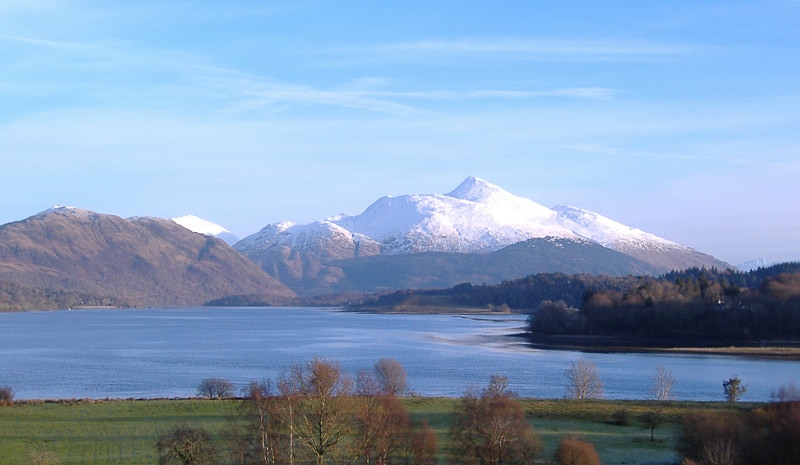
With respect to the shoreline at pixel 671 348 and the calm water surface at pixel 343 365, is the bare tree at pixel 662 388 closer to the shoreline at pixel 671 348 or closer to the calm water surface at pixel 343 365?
the calm water surface at pixel 343 365

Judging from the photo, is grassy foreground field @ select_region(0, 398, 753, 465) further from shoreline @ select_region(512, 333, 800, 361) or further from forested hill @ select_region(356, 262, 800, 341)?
forested hill @ select_region(356, 262, 800, 341)

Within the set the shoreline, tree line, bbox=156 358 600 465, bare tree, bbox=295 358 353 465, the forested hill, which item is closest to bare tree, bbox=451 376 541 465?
tree line, bbox=156 358 600 465

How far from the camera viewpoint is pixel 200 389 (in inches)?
1829

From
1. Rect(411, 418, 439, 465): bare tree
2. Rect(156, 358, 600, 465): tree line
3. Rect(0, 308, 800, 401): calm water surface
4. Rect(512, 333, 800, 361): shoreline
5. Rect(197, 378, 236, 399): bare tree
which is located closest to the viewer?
Rect(156, 358, 600, 465): tree line

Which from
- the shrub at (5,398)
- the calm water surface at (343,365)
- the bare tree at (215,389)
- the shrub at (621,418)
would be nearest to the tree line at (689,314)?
the calm water surface at (343,365)

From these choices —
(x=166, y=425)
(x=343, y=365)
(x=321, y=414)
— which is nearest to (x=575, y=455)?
(x=321, y=414)

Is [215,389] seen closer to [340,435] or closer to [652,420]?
[652,420]

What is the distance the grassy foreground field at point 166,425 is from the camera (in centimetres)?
2748

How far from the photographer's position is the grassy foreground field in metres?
27.5

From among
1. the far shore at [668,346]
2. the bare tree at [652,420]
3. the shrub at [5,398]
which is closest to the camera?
the bare tree at [652,420]

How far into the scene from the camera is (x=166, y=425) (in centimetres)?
3278

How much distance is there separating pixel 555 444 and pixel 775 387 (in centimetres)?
2885

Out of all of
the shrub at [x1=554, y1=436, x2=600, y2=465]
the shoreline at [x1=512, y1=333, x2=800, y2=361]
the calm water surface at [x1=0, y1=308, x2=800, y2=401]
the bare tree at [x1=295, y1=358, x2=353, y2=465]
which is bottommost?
the calm water surface at [x1=0, y1=308, x2=800, y2=401]

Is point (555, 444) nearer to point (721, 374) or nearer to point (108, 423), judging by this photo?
point (108, 423)
